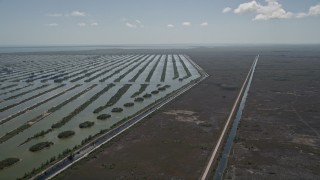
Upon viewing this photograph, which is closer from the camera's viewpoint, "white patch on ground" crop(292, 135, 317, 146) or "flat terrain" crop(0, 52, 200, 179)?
"flat terrain" crop(0, 52, 200, 179)

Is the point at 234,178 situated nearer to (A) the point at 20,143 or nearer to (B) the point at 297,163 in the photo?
(B) the point at 297,163

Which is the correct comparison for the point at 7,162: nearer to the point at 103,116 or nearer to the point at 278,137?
the point at 103,116

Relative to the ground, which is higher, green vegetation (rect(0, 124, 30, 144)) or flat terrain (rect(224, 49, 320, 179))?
flat terrain (rect(224, 49, 320, 179))

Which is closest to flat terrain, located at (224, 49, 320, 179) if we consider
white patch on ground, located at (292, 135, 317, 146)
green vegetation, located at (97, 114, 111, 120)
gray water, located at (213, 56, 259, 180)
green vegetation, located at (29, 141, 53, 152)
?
white patch on ground, located at (292, 135, 317, 146)

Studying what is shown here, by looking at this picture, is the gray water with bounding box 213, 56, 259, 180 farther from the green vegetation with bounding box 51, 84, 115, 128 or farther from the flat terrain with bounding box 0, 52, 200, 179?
the green vegetation with bounding box 51, 84, 115, 128

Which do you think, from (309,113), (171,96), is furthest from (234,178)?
(171,96)

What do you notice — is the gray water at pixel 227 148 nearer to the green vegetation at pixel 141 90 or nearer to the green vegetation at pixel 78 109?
the green vegetation at pixel 141 90
